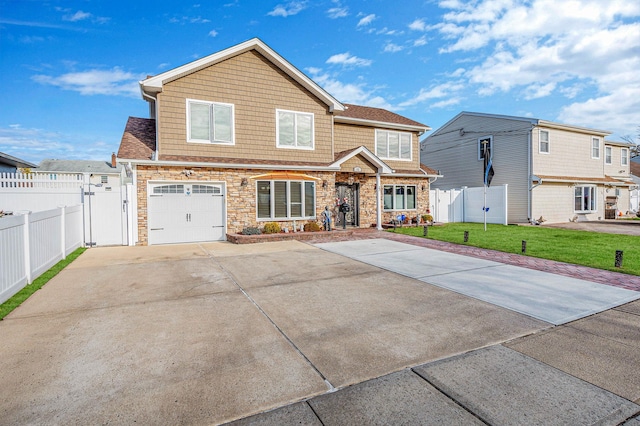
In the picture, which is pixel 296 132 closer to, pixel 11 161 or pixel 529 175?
pixel 529 175

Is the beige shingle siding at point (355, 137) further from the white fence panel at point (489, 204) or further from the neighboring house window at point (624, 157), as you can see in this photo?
the neighboring house window at point (624, 157)

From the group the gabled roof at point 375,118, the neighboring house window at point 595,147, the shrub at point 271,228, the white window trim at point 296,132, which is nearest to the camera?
the shrub at point 271,228

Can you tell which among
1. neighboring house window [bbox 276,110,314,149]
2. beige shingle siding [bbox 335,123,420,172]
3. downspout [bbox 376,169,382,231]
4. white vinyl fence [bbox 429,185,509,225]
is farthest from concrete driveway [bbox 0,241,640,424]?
white vinyl fence [bbox 429,185,509,225]

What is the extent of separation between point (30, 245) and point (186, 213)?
6171 mm

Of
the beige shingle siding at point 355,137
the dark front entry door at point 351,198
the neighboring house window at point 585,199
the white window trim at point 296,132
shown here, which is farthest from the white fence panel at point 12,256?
the neighboring house window at point 585,199

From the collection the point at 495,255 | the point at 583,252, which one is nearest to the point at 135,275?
Result: the point at 495,255

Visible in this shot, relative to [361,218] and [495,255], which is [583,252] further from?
[361,218]

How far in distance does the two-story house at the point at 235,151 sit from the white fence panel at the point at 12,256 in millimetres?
5820

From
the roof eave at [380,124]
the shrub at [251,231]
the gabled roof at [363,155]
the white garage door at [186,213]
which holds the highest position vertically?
the roof eave at [380,124]

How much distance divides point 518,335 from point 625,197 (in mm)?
31387

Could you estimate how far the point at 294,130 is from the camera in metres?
14.5

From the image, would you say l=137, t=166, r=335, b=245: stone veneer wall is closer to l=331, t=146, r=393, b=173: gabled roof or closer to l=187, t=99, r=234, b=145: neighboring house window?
l=187, t=99, r=234, b=145: neighboring house window

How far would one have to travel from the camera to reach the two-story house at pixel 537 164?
19.7 m

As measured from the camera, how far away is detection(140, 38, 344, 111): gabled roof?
39.2ft
